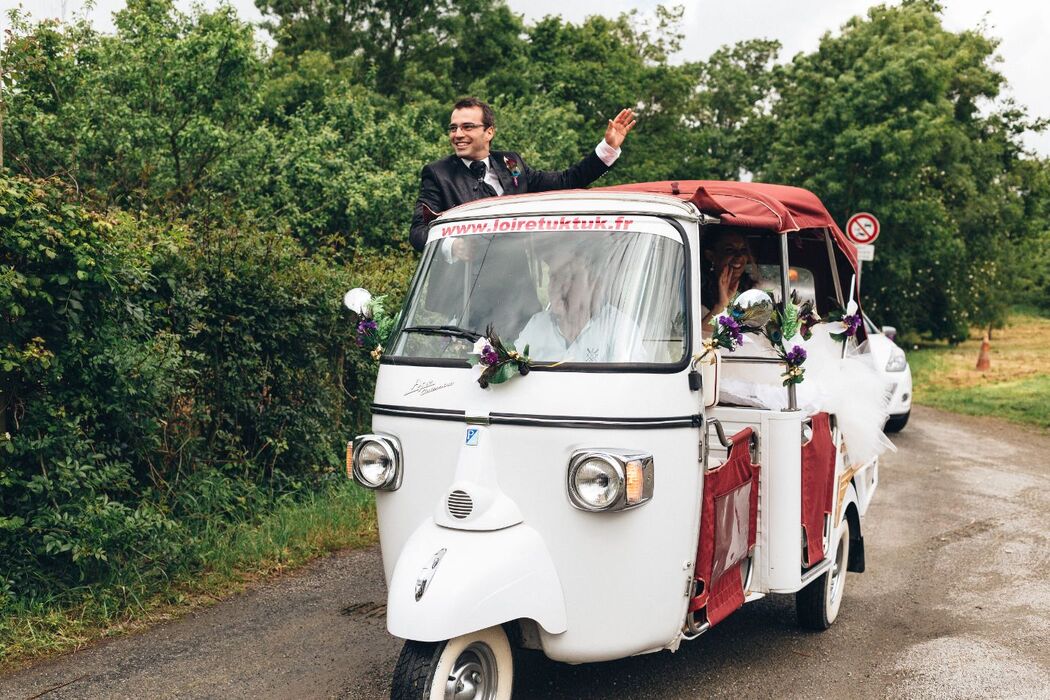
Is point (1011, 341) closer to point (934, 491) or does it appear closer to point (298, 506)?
point (934, 491)

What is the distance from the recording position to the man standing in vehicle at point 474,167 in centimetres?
595

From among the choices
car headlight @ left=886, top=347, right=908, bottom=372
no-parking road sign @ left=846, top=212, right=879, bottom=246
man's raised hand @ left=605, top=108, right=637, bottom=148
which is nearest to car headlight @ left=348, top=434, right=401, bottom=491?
man's raised hand @ left=605, top=108, right=637, bottom=148

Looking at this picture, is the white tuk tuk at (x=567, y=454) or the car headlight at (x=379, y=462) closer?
the white tuk tuk at (x=567, y=454)

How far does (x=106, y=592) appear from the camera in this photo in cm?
596

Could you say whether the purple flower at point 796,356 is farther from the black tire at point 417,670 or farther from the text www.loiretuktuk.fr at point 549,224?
the black tire at point 417,670

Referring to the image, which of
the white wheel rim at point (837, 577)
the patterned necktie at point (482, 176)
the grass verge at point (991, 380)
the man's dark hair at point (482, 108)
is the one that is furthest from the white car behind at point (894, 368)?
the man's dark hair at point (482, 108)

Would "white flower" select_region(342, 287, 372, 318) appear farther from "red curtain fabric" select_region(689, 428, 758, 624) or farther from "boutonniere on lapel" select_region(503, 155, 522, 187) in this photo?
"red curtain fabric" select_region(689, 428, 758, 624)

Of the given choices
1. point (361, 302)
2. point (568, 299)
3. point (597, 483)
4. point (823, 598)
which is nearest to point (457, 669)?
point (597, 483)

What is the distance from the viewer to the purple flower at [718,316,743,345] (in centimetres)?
463

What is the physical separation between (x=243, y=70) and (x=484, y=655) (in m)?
13.0

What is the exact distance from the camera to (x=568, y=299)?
15.3 ft

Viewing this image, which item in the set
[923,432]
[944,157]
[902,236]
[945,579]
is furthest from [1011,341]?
[945,579]

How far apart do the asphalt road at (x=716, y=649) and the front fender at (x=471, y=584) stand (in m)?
0.98

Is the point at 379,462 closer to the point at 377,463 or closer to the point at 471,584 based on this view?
the point at 377,463
